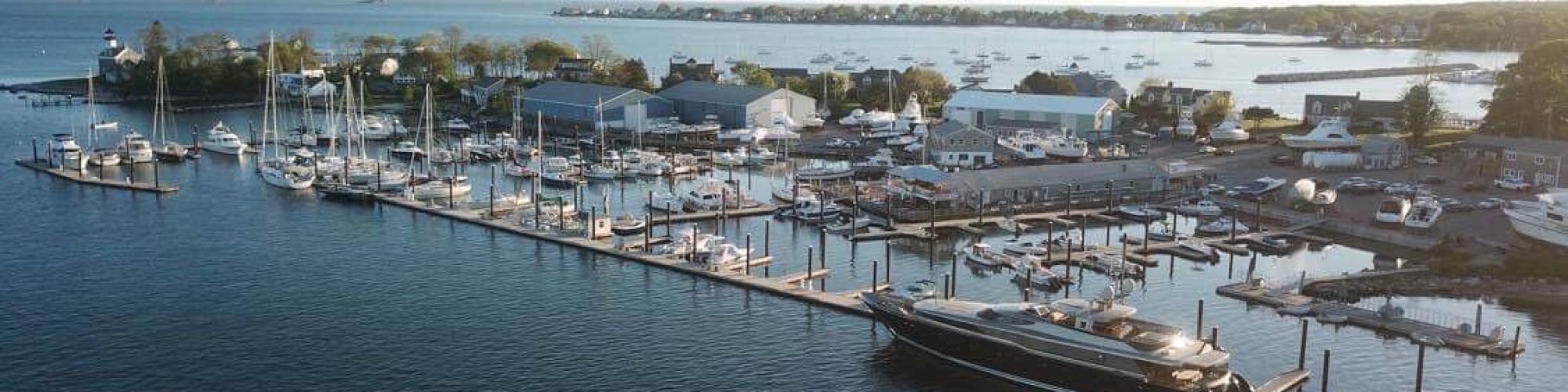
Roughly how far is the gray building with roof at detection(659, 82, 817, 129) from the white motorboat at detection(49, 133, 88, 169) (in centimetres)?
2622

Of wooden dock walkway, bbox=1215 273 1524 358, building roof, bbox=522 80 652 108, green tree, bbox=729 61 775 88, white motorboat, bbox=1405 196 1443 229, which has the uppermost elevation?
green tree, bbox=729 61 775 88

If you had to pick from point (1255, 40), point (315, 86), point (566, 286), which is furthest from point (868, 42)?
point (566, 286)

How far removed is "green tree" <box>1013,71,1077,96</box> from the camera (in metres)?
66.7

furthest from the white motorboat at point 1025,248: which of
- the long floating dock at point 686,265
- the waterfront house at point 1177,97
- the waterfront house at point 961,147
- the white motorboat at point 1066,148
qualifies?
the waterfront house at point 1177,97

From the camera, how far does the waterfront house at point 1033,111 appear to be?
55781mm

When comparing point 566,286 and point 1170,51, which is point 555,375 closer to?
point 566,286

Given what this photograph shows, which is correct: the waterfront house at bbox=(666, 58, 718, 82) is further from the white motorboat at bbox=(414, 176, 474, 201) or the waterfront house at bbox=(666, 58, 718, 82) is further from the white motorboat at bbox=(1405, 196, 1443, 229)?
the white motorboat at bbox=(1405, 196, 1443, 229)

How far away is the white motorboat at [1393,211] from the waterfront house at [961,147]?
15.3 m

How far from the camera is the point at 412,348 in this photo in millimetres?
24109

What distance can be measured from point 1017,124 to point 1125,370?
3719cm

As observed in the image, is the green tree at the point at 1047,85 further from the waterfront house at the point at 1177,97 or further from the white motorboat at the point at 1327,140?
the white motorboat at the point at 1327,140

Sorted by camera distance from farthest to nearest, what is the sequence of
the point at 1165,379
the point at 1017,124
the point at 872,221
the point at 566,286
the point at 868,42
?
1. the point at 868,42
2. the point at 1017,124
3. the point at 872,221
4. the point at 566,286
5. the point at 1165,379

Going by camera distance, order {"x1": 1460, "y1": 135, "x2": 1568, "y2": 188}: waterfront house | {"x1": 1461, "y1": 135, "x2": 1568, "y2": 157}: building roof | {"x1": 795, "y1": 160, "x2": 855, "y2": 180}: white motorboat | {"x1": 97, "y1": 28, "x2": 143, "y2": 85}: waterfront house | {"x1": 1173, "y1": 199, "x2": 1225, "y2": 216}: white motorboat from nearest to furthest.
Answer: {"x1": 1173, "y1": 199, "x2": 1225, "y2": 216}: white motorboat < {"x1": 1460, "y1": 135, "x2": 1568, "y2": 188}: waterfront house < {"x1": 1461, "y1": 135, "x2": 1568, "y2": 157}: building roof < {"x1": 795, "y1": 160, "x2": 855, "y2": 180}: white motorboat < {"x1": 97, "y1": 28, "x2": 143, "y2": 85}: waterfront house

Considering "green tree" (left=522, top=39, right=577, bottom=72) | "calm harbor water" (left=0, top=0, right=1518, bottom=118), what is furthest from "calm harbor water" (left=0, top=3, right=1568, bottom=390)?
"calm harbor water" (left=0, top=0, right=1518, bottom=118)
